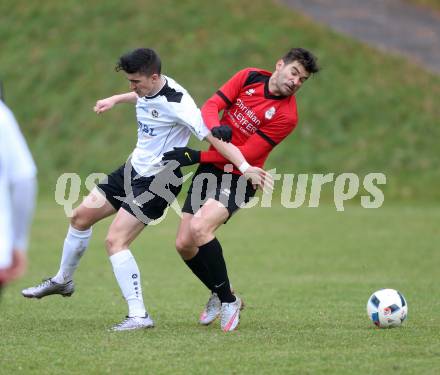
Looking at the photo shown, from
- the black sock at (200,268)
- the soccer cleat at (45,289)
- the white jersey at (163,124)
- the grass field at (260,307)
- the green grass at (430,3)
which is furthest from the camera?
the green grass at (430,3)

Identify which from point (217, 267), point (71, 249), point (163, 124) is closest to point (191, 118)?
point (163, 124)

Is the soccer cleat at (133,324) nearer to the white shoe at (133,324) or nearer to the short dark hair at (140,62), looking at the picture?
the white shoe at (133,324)

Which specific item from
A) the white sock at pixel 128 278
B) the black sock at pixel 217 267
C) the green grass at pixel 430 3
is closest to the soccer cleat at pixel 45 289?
the white sock at pixel 128 278

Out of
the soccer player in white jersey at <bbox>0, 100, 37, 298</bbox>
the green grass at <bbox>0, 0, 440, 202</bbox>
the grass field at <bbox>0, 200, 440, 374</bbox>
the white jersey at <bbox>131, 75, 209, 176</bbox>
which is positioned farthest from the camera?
the green grass at <bbox>0, 0, 440, 202</bbox>

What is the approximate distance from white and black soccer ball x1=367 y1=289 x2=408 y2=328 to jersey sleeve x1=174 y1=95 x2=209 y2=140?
2.07m

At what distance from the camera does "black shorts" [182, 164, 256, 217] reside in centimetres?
818

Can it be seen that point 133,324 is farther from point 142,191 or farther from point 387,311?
point 387,311

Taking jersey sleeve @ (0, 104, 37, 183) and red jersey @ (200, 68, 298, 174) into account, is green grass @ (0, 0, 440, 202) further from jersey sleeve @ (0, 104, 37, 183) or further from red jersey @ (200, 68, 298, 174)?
jersey sleeve @ (0, 104, 37, 183)

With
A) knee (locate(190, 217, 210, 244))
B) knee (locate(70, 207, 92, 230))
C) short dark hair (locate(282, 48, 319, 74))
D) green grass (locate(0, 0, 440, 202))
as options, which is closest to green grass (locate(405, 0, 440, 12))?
green grass (locate(0, 0, 440, 202))

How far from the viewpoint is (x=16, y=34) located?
31125mm

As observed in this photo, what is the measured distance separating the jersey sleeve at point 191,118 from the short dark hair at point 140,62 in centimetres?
37

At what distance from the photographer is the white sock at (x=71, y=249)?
8594 mm

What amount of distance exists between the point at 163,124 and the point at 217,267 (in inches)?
52.4

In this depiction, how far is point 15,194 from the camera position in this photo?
4.53m
